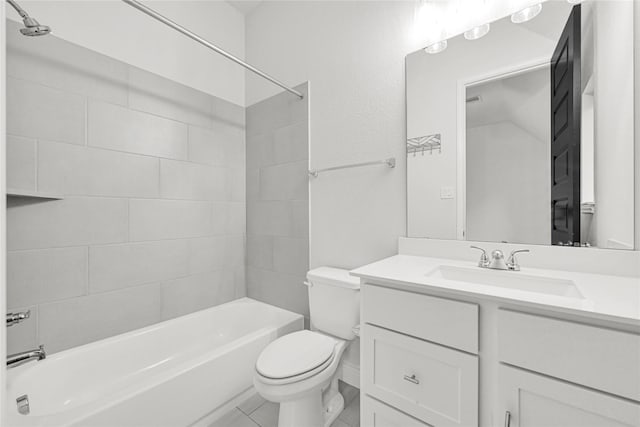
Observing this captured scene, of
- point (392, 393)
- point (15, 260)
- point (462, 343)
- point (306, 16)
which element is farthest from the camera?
point (306, 16)

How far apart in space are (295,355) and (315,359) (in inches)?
4.1

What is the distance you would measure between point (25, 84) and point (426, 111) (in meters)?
2.02

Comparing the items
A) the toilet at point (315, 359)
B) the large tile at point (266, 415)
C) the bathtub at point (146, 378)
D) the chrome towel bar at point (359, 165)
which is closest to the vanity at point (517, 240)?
the chrome towel bar at point (359, 165)

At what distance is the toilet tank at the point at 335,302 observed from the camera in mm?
1499

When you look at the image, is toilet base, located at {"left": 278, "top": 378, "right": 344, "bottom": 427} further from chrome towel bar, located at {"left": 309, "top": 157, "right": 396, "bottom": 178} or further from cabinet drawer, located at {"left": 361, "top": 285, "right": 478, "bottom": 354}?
chrome towel bar, located at {"left": 309, "top": 157, "right": 396, "bottom": 178}

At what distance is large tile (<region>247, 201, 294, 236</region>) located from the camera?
82.1 inches

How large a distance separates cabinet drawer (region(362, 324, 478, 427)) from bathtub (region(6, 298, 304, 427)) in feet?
2.74

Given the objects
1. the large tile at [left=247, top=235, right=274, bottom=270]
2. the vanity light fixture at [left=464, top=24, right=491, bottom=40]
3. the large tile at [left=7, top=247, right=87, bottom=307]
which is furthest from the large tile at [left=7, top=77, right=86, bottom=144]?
the vanity light fixture at [left=464, top=24, right=491, bottom=40]

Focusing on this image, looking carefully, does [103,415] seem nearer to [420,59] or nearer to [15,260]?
[15,260]

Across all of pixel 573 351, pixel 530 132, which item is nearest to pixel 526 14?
pixel 530 132

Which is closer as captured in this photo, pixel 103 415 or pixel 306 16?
pixel 103 415

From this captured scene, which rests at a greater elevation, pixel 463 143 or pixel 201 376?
pixel 463 143

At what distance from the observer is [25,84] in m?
1.36

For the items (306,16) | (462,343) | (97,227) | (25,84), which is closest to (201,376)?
(97,227)
